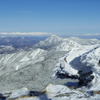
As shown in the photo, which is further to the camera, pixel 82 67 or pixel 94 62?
pixel 82 67

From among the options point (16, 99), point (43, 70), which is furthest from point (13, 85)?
point (16, 99)

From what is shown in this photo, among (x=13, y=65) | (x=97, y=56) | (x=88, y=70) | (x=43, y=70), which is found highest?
(x=97, y=56)

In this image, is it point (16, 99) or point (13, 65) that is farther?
point (13, 65)

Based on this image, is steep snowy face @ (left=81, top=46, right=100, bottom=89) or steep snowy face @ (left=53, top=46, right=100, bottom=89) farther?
steep snowy face @ (left=53, top=46, right=100, bottom=89)

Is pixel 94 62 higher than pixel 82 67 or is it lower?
higher

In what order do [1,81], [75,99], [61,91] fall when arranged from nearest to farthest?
1. [75,99]
2. [61,91]
3. [1,81]

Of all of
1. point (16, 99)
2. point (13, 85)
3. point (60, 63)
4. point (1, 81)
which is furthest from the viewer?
point (1, 81)

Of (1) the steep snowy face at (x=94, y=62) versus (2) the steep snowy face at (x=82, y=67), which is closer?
(1) the steep snowy face at (x=94, y=62)

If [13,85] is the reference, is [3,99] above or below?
above

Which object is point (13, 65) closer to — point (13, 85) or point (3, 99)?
point (13, 85)
